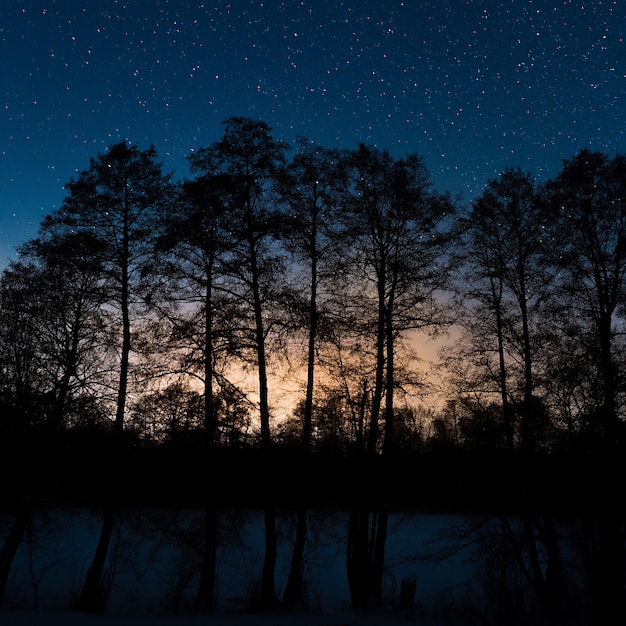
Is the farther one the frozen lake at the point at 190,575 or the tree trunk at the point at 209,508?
the tree trunk at the point at 209,508

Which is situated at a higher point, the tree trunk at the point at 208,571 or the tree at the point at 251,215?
the tree at the point at 251,215

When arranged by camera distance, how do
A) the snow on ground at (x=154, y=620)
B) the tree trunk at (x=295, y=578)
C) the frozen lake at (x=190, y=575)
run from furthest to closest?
the tree trunk at (x=295, y=578) → the frozen lake at (x=190, y=575) → the snow on ground at (x=154, y=620)

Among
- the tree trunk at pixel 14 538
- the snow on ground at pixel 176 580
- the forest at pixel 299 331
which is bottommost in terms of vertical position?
the snow on ground at pixel 176 580

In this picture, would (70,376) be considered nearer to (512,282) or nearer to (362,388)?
(362,388)

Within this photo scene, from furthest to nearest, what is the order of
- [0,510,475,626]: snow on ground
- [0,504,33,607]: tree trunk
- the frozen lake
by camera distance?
[0,504,33,607]: tree trunk < the frozen lake < [0,510,475,626]: snow on ground

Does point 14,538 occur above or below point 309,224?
below

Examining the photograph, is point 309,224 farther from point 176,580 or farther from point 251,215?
point 176,580

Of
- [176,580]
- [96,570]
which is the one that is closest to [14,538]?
[96,570]

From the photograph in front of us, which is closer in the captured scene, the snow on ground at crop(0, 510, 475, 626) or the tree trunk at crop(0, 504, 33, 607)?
the snow on ground at crop(0, 510, 475, 626)

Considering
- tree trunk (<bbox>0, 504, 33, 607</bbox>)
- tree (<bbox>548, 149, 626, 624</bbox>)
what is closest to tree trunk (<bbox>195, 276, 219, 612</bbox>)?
tree trunk (<bbox>0, 504, 33, 607</bbox>)

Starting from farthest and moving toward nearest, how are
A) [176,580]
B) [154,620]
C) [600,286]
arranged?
[176,580] < [600,286] < [154,620]

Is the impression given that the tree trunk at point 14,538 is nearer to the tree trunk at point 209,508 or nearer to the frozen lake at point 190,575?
the frozen lake at point 190,575

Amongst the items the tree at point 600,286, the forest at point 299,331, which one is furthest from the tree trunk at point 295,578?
the tree at point 600,286

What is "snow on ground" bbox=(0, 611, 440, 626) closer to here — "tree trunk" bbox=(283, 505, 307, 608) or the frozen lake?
the frozen lake
